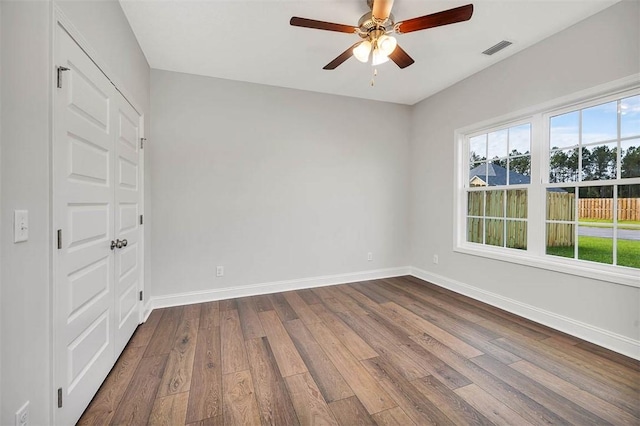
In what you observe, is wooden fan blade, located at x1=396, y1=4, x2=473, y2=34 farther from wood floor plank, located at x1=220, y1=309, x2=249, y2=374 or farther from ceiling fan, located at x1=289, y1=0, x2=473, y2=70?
wood floor plank, located at x1=220, y1=309, x2=249, y2=374

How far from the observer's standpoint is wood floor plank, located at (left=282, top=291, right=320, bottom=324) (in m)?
2.83

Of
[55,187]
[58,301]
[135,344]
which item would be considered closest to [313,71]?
[55,187]

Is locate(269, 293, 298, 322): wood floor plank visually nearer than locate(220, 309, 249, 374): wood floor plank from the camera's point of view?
No

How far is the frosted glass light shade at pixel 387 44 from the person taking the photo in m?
2.01

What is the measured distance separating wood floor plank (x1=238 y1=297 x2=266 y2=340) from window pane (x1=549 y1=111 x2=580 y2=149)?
11.2 feet

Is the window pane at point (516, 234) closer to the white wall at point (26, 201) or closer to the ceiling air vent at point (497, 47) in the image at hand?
the ceiling air vent at point (497, 47)

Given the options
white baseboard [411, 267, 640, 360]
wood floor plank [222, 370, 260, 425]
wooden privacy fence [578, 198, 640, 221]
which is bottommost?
wood floor plank [222, 370, 260, 425]

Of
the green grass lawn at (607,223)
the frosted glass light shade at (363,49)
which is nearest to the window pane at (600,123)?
the green grass lawn at (607,223)

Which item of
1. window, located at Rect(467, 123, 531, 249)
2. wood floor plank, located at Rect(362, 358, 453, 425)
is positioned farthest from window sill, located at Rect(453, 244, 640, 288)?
wood floor plank, located at Rect(362, 358, 453, 425)

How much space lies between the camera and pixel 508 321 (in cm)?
273

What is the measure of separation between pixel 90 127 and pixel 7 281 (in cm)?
101

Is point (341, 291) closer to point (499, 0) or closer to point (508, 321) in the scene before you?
point (508, 321)

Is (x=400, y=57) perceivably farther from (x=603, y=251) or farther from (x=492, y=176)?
(x=603, y=251)

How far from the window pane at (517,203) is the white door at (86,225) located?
153 inches
